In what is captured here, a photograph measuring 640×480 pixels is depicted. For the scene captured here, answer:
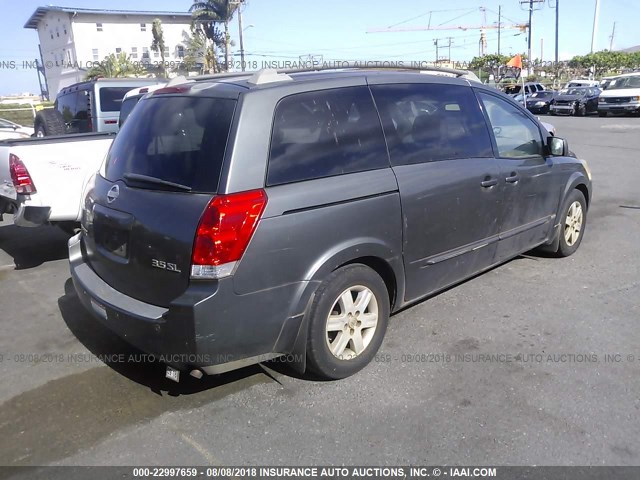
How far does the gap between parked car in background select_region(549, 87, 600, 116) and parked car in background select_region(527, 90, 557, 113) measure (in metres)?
1.24

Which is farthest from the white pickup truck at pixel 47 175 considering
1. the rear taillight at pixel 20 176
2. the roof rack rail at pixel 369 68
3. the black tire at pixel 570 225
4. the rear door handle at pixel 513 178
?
the black tire at pixel 570 225

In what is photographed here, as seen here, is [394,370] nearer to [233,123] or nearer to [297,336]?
[297,336]

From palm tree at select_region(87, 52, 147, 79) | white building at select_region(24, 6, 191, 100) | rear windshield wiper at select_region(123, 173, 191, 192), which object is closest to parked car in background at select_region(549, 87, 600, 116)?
palm tree at select_region(87, 52, 147, 79)

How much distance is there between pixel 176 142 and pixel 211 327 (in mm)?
1129

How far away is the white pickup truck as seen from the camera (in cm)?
548

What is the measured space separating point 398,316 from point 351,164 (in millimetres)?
1549

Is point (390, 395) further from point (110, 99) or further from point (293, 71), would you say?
point (110, 99)

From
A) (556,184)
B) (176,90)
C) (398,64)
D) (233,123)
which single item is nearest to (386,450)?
(233,123)

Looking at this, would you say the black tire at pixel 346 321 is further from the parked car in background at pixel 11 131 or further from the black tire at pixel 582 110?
the black tire at pixel 582 110

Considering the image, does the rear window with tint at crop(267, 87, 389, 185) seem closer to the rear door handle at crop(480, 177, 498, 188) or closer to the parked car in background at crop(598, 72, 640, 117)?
the rear door handle at crop(480, 177, 498, 188)

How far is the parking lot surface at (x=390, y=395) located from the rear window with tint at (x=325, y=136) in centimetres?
133

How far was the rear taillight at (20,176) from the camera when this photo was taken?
17.9ft

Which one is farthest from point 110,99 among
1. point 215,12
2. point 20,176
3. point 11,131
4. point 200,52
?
point 215,12

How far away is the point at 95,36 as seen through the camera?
5106 cm
